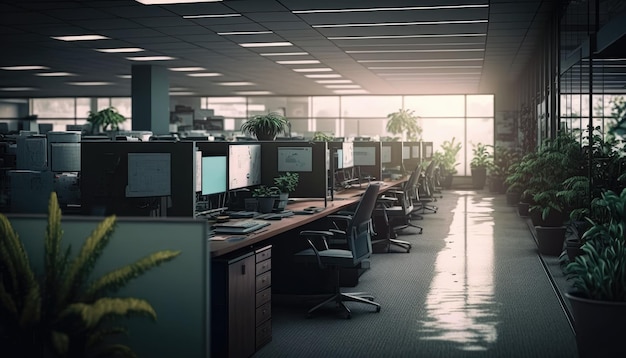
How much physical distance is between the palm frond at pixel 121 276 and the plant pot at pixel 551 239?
20.6ft

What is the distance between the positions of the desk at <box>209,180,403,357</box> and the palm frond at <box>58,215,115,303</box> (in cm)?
115

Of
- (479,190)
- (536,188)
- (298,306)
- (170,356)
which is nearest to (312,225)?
(298,306)

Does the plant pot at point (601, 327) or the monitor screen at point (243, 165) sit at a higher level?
the monitor screen at point (243, 165)

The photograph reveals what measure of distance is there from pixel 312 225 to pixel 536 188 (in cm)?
299

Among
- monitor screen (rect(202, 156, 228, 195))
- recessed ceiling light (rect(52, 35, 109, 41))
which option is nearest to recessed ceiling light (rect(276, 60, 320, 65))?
recessed ceiling light (rect(52, 35, 109, 41))

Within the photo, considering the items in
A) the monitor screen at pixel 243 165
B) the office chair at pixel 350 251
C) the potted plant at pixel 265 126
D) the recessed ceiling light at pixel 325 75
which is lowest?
the office chair at pixel 350 251

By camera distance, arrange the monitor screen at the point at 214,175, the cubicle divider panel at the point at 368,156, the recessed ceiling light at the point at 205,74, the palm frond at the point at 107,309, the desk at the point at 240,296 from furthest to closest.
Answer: the recessed ceiling light at the point at 205,74, the cubicle divider panel at the point at 368,156, the monitor screen at the point at 214,175, the desk at the point at 240,296, the palm frond at the point at 107,309

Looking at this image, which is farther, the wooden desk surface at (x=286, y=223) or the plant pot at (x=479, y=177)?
the plant pot at (x=479, y=177)

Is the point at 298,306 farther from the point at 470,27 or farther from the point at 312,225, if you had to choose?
the point at 470,27

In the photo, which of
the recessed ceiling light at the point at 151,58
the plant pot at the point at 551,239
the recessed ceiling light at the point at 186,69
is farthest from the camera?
the recessed ceiling light at the point at 186,69

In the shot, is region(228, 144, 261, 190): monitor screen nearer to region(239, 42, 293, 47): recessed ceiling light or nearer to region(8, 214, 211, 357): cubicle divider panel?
region(8, 214, 211, 357): cubicle divider panel

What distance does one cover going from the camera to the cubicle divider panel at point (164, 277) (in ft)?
9.30

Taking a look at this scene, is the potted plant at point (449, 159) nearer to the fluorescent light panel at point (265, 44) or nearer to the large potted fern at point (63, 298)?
the fluorescent light panel at point (265, 44)

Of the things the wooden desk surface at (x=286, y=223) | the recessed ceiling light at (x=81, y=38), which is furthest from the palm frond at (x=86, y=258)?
the recessed ceiling light at (x=81, y=38)
